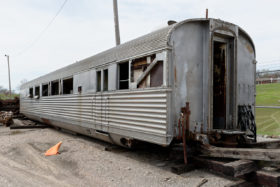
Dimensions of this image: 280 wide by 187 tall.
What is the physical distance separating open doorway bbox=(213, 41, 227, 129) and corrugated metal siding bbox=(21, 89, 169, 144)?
1.67 meters

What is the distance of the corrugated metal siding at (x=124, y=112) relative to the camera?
4.25 meters

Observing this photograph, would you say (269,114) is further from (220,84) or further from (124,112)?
(124,112)

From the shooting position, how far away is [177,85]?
4273mm

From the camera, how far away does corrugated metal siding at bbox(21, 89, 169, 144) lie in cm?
425

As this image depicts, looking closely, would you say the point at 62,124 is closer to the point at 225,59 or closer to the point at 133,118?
the point at 133,118

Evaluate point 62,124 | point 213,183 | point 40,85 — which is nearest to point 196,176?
point 213,183

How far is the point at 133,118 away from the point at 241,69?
2709 mm

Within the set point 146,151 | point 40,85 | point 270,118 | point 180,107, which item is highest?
point 40,85

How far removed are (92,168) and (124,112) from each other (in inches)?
54.5

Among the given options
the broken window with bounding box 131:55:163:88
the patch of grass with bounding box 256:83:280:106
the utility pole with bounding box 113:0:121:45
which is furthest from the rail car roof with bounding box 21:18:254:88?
the patch of grass with bounding box 256:83:280:106

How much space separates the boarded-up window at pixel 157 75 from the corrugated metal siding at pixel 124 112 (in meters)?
0.17

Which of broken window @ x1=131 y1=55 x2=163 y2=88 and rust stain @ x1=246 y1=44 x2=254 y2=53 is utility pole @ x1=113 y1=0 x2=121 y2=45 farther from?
rust stain @ x1=246 y1=44 x2=254 y2=53

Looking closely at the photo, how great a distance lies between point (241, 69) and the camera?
5.28 m

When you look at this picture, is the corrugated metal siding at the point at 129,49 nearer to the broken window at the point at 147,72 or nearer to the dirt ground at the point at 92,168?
the broken window at the point at 147,72
